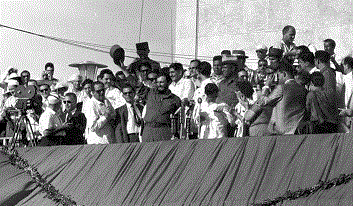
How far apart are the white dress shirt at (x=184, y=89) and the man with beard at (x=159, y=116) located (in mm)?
994

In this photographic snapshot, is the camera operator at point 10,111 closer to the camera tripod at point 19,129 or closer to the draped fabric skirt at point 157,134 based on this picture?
the camera tripod at point 19,129

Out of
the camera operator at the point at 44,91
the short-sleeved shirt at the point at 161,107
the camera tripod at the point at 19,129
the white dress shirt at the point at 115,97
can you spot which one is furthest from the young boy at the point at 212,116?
the camera operator at the point at 44,91

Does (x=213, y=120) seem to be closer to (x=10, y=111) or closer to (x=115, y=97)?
(x=115, y=97)

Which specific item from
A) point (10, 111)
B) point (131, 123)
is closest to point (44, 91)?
point (10, 111)

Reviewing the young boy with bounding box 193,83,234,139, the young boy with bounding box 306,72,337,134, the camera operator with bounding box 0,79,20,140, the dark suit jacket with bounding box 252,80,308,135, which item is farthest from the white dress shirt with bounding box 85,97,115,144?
the young boy with bounding box 306,72,337,134

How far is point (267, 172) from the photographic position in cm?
1070

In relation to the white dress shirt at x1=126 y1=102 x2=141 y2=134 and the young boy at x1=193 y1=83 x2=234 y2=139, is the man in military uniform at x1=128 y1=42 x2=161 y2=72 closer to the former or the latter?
the white dress shirt at x1=126 y1=102 x2=141 y2=134

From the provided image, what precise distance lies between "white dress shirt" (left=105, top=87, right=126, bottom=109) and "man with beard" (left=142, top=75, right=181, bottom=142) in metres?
1.24

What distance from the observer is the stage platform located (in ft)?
33.3

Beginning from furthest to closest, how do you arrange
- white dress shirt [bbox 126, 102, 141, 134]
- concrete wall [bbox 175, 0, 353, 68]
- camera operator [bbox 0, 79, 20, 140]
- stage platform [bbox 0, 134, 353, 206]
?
concrete wall [bbox 175, 0, 353, 68], camera operator [bbox 0, 79, 20, 140], white dress shirt [bbox 126, 102, 141, 134], stage platform [bbox 0, 134, 353, 206]

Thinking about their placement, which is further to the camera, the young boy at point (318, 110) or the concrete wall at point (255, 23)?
the concrete wall at point (255, 23)

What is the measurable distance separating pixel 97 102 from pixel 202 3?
309 inches

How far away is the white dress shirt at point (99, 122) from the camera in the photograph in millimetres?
15008

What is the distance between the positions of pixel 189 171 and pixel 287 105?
1.51 metres
